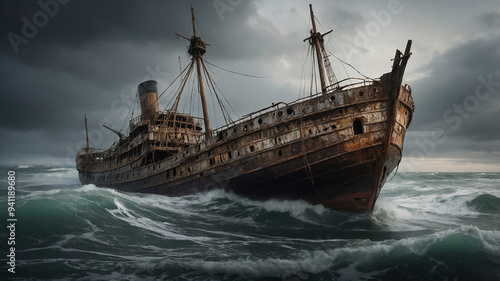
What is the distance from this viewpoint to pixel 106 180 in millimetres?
25250

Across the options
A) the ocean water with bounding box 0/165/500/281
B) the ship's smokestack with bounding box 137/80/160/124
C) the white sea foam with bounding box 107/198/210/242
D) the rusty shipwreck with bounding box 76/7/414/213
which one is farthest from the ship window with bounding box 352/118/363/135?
the ship's smokestack with bounding box 137/80/160/124

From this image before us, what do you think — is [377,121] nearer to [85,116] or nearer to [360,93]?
[360,93]

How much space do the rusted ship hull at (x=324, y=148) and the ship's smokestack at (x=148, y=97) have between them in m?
11.9

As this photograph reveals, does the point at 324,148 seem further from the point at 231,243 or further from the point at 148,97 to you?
the point at 148,97

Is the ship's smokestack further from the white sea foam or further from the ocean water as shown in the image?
the white sea foam

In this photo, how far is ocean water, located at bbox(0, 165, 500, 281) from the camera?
5684 millimetres

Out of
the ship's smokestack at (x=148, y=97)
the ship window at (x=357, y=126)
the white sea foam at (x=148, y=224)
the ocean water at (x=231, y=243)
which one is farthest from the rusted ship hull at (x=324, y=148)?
the ship's smokestack at (x=148, y=97)

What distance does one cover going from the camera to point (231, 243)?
7.90 metres

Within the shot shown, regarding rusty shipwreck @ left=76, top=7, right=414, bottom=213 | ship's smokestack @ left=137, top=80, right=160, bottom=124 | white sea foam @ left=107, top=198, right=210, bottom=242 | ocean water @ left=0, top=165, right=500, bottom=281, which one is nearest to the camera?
ocean water @ left=0, top=165, right=500, bottom=281

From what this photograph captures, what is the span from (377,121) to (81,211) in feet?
43.7

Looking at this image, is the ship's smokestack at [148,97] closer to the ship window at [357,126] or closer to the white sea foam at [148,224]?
the white sea foam at [148,224]

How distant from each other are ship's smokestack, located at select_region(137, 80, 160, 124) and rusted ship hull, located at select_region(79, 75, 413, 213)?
1194cm

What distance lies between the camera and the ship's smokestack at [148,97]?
72.2 feet

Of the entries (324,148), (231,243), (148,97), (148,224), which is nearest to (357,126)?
(324,148)
